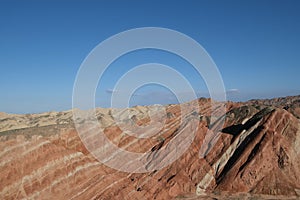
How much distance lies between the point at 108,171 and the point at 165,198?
29.3ft

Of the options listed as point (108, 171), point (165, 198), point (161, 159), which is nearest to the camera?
point (165, 198)

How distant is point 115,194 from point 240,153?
74.7ft

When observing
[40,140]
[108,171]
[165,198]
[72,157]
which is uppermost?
[40,140]

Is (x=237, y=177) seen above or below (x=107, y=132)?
below

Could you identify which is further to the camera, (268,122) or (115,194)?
(268,122)

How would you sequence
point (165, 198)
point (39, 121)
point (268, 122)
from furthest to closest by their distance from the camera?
point (39, 121), point (268, 122), point (165, 198)

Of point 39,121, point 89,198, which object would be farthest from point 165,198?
point 39,121

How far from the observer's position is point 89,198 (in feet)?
116

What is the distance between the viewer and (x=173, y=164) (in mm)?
47031

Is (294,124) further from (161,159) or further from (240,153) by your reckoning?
(161,159)

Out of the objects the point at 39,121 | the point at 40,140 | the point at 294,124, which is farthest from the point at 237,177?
the point at 39,121

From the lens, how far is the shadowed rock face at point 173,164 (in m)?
35.6

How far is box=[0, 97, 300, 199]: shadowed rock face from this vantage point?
35594 millimetres

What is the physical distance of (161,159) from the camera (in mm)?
48094
